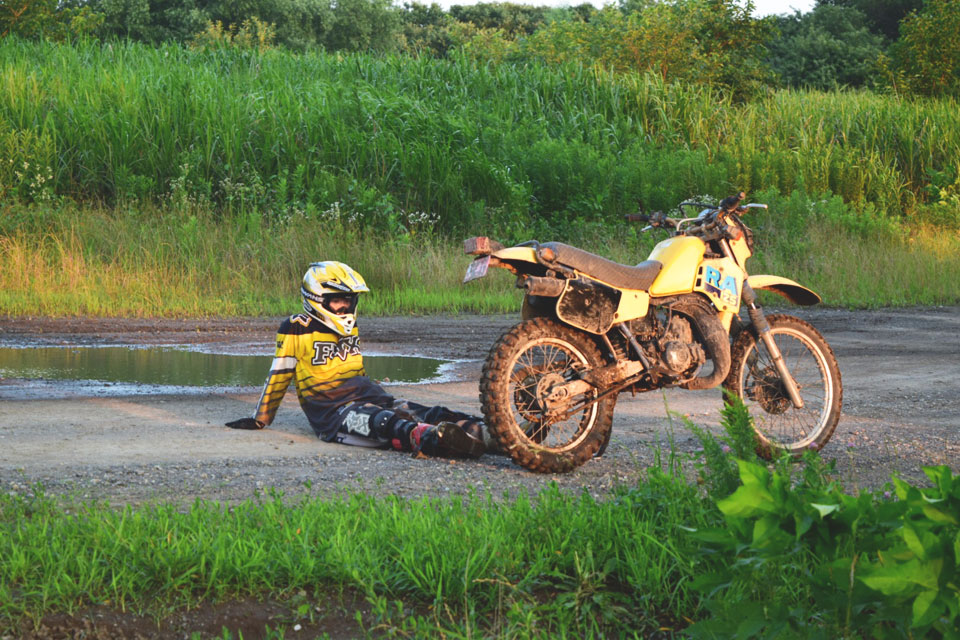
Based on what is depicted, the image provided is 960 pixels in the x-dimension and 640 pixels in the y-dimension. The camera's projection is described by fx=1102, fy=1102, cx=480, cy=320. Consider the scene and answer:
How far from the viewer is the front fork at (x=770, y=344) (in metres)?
6.59

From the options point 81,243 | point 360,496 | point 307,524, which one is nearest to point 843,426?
point 360,496

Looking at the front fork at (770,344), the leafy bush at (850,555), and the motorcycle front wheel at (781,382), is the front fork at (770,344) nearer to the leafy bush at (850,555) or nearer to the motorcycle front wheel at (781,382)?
the motorcycle front wheel at (781,382)

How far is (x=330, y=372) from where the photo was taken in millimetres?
6816

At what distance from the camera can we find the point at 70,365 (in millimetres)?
10391

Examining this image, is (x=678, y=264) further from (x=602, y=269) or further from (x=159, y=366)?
(x=159, y=366)

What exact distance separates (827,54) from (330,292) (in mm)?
40513

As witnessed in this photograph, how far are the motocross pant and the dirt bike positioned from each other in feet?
1.51

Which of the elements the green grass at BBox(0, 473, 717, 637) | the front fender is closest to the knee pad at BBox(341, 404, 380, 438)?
the green grass at BBox(0, 473, 717, 637)

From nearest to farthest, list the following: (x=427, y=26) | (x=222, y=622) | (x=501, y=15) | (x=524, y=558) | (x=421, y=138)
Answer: (x=222, y=622) → (x=524, y=558) → (x=421, y=138) → (x=427, y=26) → (x=501, y=15)

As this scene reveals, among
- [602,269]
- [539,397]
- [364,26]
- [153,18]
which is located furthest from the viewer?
[364,26]

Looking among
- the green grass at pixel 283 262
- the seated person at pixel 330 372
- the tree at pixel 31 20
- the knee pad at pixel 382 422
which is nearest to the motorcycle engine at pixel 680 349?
the seated person at pixel 330 372

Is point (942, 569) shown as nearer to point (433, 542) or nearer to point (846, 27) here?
point (433, 542)

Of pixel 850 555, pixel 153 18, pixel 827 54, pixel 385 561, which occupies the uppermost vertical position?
pixel 153 18

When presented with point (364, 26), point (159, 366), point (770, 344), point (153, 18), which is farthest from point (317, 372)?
point (364, 26)
